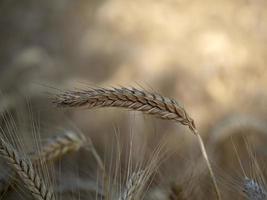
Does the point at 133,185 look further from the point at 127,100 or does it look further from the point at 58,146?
the point at 58,146

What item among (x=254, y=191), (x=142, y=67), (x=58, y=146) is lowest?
(x=254, y=191)

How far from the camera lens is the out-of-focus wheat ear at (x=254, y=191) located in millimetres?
1476

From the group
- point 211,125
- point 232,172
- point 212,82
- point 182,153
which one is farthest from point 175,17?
point 232,172

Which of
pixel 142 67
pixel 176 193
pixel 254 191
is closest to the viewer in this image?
pixel 254 191

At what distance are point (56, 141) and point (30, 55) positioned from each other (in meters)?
1.19

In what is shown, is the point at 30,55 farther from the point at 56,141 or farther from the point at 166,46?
the point at 56,141

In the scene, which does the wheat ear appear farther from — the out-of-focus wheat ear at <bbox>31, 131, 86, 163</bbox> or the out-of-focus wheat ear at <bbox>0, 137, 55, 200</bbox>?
the out-of-focus wheat ear at <bbox>31, 131, 86, 163</bbox>

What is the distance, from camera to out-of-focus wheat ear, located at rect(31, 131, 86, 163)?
1.79 metres

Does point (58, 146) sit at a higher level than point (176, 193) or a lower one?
higher

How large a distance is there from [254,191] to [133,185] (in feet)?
0.93

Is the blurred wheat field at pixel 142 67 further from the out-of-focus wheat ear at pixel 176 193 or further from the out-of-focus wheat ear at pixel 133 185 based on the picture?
the out-of-focus wheat ear at pixel 133 185

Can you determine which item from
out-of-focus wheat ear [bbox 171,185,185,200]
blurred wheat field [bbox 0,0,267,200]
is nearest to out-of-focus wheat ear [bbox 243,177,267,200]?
out-of-focus wheat ear [bbox 171,185,185,200]

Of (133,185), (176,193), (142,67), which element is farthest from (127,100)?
(142,67)

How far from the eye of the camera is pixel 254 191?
1492 mm
